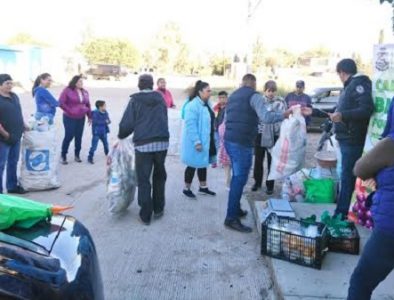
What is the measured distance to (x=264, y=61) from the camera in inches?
2680

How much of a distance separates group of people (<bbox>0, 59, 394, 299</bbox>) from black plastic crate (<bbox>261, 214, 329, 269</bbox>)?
729mm

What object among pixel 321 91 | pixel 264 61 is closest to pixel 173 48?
pixel 264 61

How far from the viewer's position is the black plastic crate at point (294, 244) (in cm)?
442

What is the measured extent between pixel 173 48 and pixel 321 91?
2412 inches

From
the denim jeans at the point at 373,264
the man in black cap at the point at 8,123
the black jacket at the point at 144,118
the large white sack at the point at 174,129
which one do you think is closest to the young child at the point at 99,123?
the large white sack at the point at 174,129

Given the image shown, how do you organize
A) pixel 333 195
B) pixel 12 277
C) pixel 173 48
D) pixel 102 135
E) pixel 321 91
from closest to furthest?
pixel 12 277
pixel 333 195
pixel 102 135
pixel 321 91
pixel 173 48

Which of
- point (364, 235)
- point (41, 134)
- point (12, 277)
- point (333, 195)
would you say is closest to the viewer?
point (12, 277)

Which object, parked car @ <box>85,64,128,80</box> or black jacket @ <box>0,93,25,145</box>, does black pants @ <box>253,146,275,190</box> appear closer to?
black jacket @ <box>0,93,25,145</box>

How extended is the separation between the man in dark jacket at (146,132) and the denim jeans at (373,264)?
338cm

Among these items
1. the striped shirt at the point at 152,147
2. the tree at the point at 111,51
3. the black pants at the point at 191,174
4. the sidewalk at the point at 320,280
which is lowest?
the sidewalk at the point at 320,280

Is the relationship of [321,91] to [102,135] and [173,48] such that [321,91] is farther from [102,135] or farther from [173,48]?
[173,48]

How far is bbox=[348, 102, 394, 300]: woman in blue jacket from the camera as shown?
2.80 metres

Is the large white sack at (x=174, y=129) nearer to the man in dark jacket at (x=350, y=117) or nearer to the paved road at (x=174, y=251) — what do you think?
the paved road at (x=174, y=251)

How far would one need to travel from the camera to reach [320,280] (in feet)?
13.8
